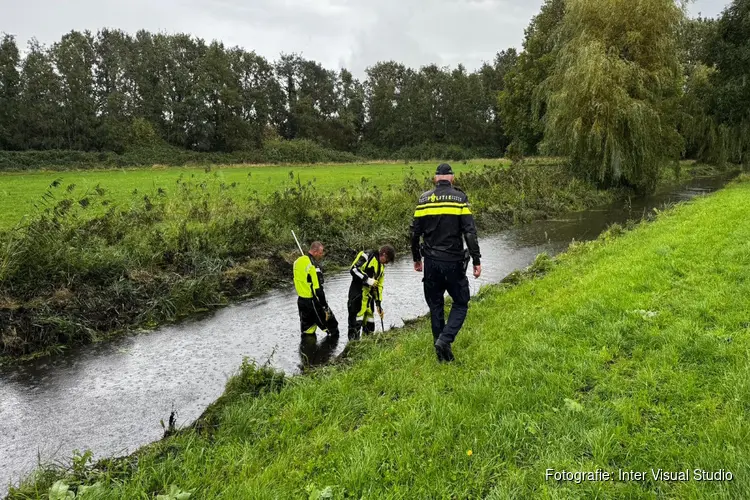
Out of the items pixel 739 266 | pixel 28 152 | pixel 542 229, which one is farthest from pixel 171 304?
pixel 28 152

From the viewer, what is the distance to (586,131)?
20.5 m

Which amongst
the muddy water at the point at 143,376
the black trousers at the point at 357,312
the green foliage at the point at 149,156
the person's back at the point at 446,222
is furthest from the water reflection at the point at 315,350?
the green foliage at the point at 149,156

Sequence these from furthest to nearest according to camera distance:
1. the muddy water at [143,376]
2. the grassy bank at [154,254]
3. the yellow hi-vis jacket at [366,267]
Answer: the grassy bank at [154,254], the yellow hi-vis jacket at [366,267], the muddy water at [143,376]

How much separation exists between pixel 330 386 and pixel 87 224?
855 cm

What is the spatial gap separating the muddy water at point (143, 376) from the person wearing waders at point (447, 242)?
8.45 ft

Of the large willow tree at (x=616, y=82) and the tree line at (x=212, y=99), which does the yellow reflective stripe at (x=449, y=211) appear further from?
the tree line at (x=212, y=99)

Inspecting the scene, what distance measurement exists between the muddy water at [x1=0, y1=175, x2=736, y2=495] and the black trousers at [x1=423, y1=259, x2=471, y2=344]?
237 cm

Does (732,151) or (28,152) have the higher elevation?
(28,152)

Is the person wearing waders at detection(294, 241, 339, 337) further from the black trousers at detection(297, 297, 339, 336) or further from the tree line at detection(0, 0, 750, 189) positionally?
the tree line at detection(0, 0, 750, 189)

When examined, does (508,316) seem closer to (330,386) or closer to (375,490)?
(330,386)

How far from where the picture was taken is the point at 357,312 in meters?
8.06

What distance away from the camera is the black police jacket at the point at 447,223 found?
5.32 metres

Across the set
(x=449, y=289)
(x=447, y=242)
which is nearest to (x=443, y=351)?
(x=449, y=289)

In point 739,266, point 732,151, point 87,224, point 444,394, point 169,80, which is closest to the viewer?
point 444,394
